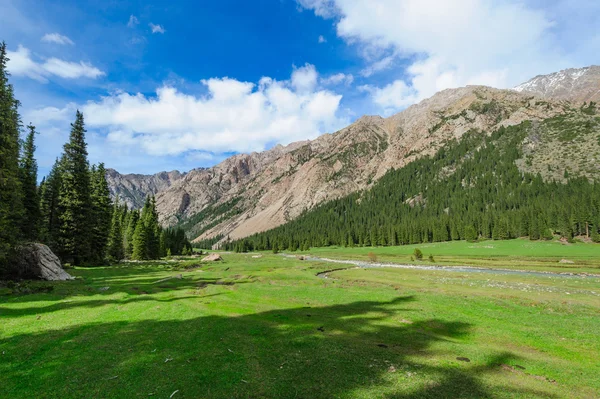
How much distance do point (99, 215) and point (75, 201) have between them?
10499 millimetres

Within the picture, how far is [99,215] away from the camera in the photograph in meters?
63.2

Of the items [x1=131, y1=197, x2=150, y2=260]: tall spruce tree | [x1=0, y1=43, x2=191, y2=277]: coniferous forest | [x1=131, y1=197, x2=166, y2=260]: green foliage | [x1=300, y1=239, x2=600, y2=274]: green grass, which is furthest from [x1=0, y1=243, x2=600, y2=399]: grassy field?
[x1=131, y1=197, x2=166, y2=260]: green foliage

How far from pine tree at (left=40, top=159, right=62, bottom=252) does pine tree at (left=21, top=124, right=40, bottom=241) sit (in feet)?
4.40

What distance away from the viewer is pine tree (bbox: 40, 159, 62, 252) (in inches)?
2009

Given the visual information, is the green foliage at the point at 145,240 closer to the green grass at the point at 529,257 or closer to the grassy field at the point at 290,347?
the grassy field at the point at 290,347

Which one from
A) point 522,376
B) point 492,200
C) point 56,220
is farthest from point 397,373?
point 492,200

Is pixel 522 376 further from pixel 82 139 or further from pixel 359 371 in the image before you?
pixel 82 139

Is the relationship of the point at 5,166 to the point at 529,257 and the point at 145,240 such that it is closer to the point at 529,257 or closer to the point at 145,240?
the point at 145,240

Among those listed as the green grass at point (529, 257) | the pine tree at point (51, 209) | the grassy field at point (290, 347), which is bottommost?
the green grass at point (529, 257)

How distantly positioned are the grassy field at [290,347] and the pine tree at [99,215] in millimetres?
38922

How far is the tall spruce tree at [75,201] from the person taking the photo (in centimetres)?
5216

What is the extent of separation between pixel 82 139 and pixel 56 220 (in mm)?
16776

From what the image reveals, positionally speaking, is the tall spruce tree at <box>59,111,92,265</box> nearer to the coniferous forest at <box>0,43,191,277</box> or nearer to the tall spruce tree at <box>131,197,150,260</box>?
the coniferous forest at <box>0,43,191,277</box>

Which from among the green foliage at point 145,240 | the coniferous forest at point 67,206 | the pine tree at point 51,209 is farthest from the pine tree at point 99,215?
the green foliage at point 145,240
